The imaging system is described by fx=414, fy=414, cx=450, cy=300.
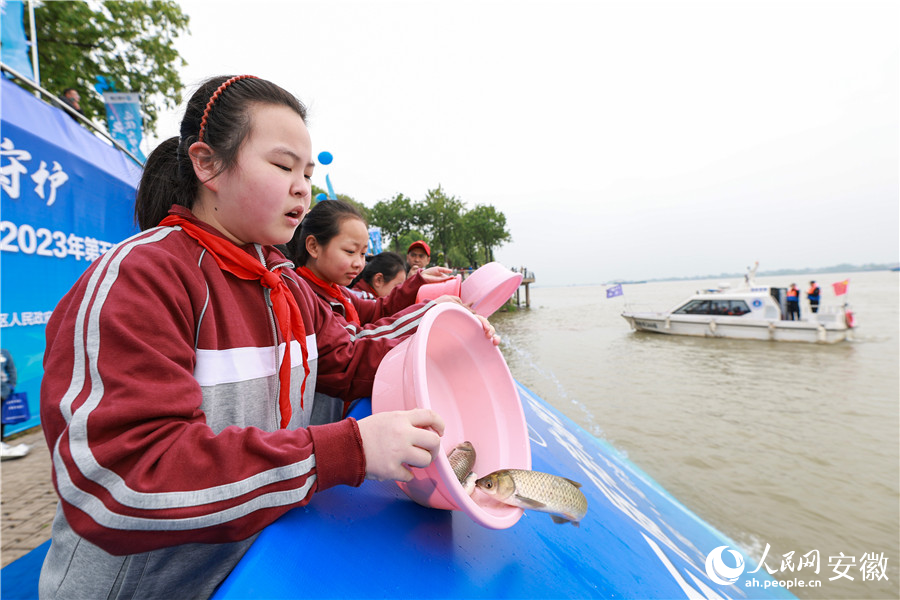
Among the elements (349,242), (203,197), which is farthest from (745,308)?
(203,197)

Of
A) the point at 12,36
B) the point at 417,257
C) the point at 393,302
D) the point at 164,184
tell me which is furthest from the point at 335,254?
the point at 12,36

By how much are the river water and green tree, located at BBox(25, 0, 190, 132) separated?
11.3 meters

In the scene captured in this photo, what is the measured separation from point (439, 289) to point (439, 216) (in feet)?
116

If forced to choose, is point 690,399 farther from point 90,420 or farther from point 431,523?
point 90,420

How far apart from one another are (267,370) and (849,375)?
50.2ft

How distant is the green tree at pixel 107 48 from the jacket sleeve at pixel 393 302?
9.00m

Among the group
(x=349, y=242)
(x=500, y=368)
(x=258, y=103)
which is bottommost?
(x=500, y=368)

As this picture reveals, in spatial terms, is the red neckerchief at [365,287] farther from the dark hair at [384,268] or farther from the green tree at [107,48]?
the green tree at [107,48]

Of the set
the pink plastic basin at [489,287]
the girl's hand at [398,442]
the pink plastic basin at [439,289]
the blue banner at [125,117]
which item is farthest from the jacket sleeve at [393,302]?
the blue banner at [125,117]

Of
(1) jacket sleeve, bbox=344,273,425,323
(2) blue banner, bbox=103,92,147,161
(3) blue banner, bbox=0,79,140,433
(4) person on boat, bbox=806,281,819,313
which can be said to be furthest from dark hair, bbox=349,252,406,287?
(4) person on boat, bbox=806,281,819,313

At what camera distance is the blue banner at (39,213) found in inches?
161

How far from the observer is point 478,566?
3.40 feet

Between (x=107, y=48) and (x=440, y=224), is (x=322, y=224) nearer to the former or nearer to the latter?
(x=107, y=48)

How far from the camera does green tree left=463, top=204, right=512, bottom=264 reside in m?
38.4
